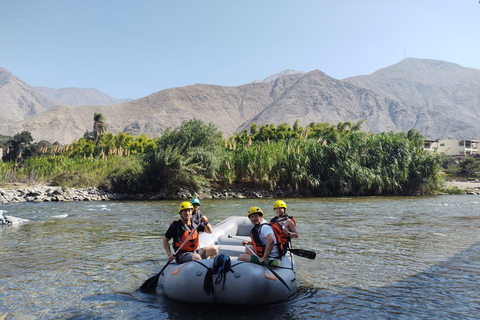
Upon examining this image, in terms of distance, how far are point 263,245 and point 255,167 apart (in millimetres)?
21492

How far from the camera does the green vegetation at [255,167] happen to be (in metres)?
27.0

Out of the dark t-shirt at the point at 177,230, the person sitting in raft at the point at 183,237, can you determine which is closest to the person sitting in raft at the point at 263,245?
the person sitting in raft at the point at 183,237

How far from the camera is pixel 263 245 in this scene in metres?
6.27

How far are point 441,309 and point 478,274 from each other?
245cm

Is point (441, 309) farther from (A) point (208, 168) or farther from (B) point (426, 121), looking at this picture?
(B) point (426, 121)

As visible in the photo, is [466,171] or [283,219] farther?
[466,171]

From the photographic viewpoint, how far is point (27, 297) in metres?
6.28

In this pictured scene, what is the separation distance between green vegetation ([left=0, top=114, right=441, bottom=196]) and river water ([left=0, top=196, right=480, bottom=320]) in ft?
40.2

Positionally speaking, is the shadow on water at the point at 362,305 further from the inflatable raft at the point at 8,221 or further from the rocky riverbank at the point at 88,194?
the rocky riverbank at the point at 88,194

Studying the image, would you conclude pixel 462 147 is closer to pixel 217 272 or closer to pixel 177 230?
pixel 177 230

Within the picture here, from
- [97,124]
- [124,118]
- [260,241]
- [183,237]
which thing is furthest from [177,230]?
[124,118]

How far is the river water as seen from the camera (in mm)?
5719

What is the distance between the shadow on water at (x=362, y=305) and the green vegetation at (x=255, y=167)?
796 inches

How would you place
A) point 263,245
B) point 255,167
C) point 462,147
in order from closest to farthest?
point 263,245 < point 255,167 < point 462,147
